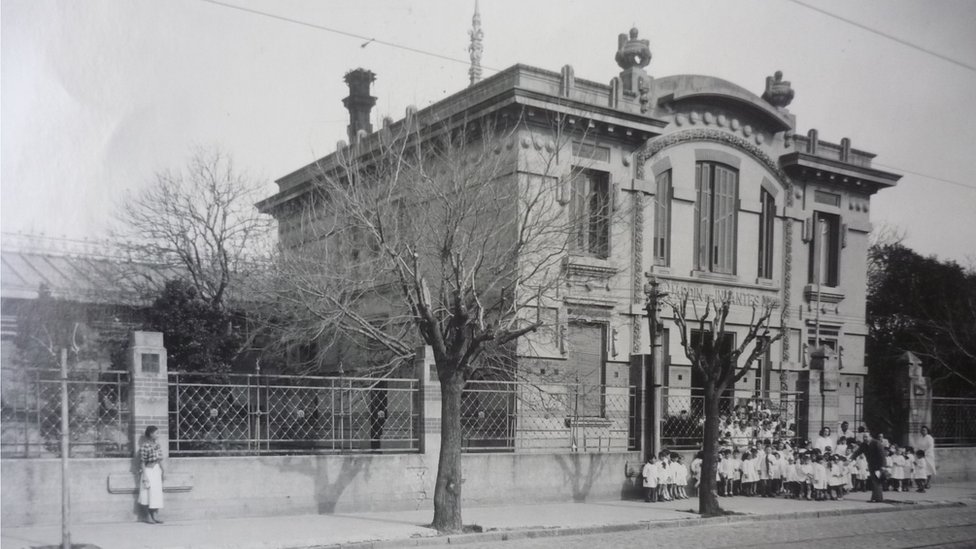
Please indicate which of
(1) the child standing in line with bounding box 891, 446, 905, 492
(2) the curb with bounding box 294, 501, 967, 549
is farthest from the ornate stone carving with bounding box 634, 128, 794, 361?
(2) the curb with bounding box 294, 501, 967, 549

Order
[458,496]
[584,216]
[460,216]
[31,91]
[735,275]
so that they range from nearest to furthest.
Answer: [31,91]
[458,496]
[460,216]
[584,216]
[735,275]

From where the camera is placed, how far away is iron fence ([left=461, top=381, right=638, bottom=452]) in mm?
16938

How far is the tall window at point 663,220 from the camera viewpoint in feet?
76.0

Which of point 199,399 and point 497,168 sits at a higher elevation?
point 497,168

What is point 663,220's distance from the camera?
23.3 m

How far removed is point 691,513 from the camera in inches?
618

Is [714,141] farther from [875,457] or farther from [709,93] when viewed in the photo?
[875,457]

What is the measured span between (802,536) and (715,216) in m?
12.5

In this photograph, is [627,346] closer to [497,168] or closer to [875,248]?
[497,168]

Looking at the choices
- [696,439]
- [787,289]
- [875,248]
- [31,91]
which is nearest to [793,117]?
[787,289]

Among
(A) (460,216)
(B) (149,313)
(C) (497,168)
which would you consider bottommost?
(B) (149,313)

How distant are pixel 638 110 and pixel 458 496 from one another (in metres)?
12.9

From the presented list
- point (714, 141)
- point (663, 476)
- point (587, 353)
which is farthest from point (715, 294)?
point (663, 476)

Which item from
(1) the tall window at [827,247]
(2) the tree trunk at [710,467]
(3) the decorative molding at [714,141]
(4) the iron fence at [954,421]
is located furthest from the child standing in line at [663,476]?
(1) the tall window at [827,247]
